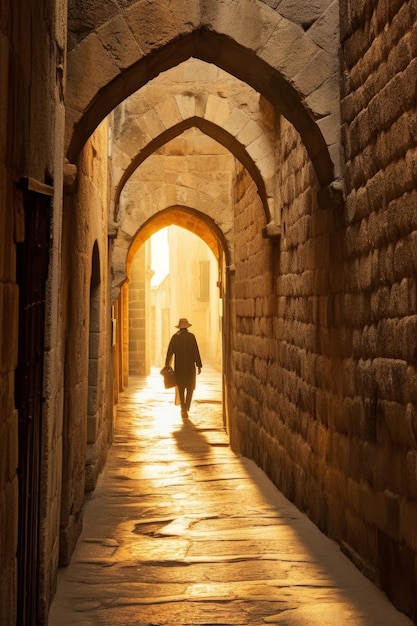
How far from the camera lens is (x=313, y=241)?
568cm

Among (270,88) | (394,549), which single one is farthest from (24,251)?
(270,88)

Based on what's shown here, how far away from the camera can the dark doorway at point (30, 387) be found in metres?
2.96

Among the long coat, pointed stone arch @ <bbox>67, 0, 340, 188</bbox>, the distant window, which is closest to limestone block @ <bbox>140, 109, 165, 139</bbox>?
pointed stone arch @ <bbox>67, 0, 340, 188</bbox>

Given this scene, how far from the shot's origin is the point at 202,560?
4.61 m

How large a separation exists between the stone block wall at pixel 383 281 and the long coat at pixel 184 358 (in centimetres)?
776

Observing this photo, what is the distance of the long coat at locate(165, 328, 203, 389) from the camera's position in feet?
40.7

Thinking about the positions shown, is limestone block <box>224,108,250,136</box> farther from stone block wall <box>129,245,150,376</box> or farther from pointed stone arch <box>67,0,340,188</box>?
stone block wall <box>129,245,150,376</box>

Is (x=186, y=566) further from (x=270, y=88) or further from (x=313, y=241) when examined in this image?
(x=270, y=88)

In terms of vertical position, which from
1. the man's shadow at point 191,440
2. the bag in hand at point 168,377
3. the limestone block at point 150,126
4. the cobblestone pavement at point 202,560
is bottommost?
the man's shadow at point 191,440

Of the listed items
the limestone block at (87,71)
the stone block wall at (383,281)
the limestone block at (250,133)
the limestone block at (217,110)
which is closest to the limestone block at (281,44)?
the stone block wall at (383,281)

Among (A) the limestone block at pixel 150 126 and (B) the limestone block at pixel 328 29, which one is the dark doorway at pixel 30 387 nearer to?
(B) the limestone block at pixel 328 29

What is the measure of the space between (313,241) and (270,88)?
107 cm

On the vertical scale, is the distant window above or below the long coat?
above

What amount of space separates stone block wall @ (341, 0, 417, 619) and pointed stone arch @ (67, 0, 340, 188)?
17 cm
